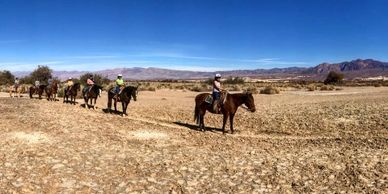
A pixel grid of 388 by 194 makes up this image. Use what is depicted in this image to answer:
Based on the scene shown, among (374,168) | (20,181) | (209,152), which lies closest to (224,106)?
(209,152)

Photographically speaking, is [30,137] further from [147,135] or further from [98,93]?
[98,93]

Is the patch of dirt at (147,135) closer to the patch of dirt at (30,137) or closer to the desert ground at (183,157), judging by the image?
the desert ground at (183,157)

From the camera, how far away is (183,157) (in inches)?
526

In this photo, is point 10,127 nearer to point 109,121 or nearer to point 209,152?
point 109,121

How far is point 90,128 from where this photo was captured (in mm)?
18125

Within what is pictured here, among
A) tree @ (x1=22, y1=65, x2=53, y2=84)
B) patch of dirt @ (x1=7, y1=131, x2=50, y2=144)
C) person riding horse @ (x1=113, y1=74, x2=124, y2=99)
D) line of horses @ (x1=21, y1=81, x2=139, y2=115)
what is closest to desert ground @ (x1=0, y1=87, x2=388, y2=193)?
patch of dirt @ (x1=7, y1=131, x2=50, y2=144)

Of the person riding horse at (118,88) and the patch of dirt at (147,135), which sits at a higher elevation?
the person riding horse at (118,88)

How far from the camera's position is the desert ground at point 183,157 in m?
10.5

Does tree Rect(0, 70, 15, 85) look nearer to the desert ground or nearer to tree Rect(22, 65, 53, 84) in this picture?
tree Rect(22, 65, 53, 84)

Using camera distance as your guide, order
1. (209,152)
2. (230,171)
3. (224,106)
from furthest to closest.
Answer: (224,106)
(209,152)
(230,171)

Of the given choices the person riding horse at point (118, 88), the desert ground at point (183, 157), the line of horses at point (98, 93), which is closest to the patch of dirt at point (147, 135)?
the desert ground at point (183, 157)

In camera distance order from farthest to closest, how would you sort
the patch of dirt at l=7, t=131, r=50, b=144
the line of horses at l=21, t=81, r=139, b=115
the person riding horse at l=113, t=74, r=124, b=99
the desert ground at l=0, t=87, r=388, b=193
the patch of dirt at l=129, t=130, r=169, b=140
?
the person riding horse at l=113, t=74, r=124, b=99 < the line of horses at l=21, t=81, r=139, b=115 < the patch of dirt at l=129, t=130, r=169, b=140 < the patch of dirt at l=7, t=131, r=50, b=144 < the desert ground at l=0, t=87, r=388, b=193

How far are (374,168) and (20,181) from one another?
9.34 metres

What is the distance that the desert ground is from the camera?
10.5m
